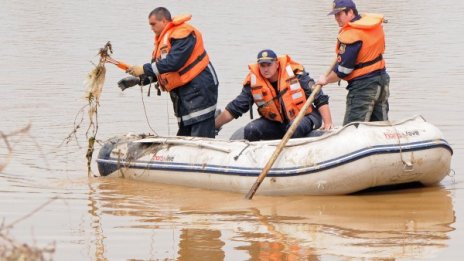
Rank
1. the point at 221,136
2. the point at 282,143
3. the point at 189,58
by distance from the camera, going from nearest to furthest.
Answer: the point at 282,143, the point at 189,58, the point at 221,136

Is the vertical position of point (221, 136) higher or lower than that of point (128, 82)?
lower

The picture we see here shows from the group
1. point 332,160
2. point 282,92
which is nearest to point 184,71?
point 282,92

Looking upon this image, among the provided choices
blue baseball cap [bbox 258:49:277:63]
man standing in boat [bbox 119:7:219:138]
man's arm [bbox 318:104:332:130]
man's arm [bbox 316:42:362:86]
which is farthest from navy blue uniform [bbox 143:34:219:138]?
man's arm [bbox 316:42:362:86]

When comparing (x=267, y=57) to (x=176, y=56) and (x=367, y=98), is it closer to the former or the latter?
(x=176, y=56)

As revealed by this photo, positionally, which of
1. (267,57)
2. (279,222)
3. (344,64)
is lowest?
(279,222)

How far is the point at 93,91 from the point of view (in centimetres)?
1031

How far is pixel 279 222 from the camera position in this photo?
8.54 metres

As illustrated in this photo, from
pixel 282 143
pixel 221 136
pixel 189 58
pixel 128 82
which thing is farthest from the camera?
pixel 221 136

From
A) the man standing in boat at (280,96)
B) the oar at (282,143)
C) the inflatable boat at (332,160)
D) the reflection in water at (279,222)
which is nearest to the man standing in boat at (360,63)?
the oar at (282,143)

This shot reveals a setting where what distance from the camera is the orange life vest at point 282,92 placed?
9.94 metres

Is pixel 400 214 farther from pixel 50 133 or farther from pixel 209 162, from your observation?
pixel 50 133

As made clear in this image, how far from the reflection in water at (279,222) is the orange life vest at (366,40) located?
3.42 feet

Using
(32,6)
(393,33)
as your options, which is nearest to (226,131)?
(393,33)

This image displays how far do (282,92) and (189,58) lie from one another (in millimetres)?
869
